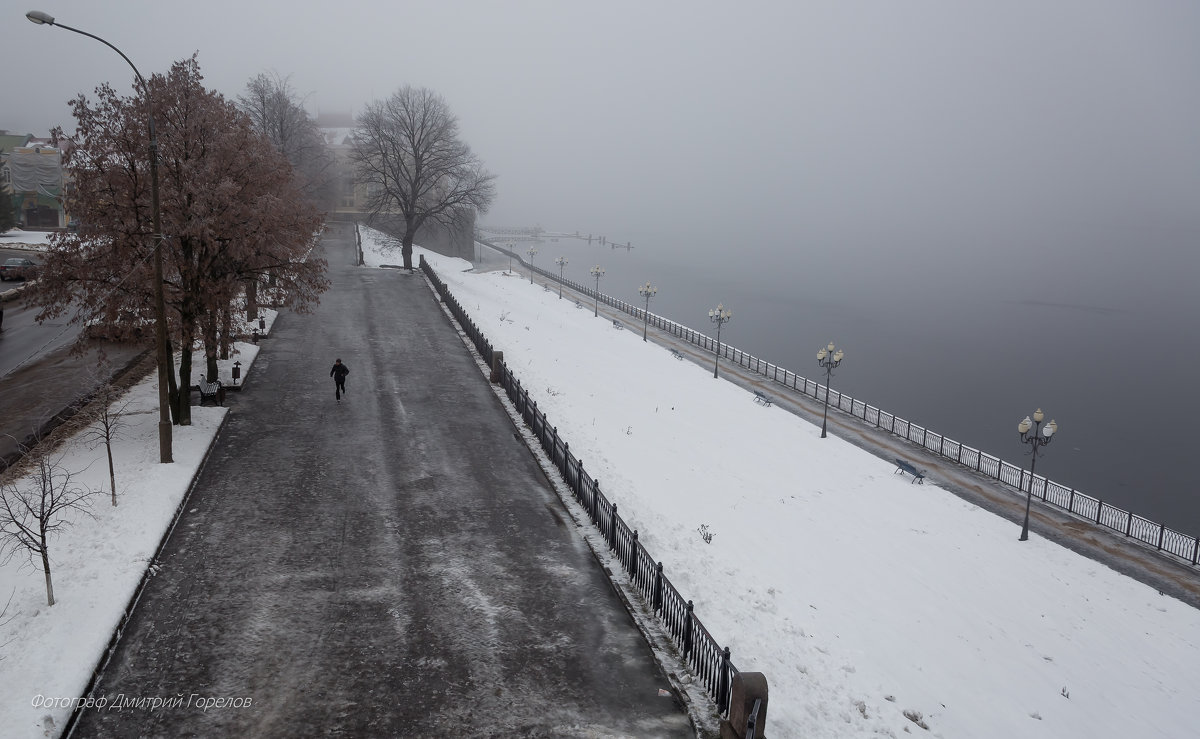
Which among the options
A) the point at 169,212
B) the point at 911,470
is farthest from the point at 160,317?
the point at 911,470

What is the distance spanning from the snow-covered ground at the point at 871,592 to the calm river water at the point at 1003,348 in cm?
2325

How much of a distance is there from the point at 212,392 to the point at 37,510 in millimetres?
8097

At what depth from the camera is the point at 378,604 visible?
12078 millimetres

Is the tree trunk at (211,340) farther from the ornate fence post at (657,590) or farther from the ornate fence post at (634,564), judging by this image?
the ornate fence post at (657,590)

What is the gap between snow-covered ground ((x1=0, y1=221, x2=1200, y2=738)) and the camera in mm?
10914

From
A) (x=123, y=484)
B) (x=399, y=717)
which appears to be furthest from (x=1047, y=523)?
(x=123, y=484)

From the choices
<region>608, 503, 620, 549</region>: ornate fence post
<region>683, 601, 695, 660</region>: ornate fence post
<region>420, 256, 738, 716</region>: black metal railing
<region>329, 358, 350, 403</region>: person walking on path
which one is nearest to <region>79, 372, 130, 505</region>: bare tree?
<region>329, 358, 350, 403</region>: person walking on path

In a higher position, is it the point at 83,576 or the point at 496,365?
the point at 496,365

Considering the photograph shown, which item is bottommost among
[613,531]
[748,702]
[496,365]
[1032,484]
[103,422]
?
[1032,484]

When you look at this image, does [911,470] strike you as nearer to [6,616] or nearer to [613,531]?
[613,531]

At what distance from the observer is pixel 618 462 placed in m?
21.2

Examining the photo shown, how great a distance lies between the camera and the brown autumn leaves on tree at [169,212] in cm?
1759

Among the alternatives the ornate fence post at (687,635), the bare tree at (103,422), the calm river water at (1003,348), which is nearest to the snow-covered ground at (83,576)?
the bare tree at (103,422)

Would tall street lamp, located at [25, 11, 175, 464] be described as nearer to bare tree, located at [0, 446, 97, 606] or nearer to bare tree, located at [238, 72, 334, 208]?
bare tree, located at [0, 446, 97, 606]
